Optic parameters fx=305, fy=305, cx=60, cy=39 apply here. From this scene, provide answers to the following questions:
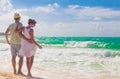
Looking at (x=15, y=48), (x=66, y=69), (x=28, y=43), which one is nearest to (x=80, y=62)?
(x=66, y=69)

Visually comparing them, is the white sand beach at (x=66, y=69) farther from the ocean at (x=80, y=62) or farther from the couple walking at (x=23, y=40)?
the couple walking at (x=23, y=40)

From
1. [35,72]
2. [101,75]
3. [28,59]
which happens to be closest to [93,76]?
[101,75]

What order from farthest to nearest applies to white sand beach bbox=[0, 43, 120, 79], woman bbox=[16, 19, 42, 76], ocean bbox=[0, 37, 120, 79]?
ocean bbox=[0, 37, 120, 79]
white sand beach bbox=[0, 43, 120, 79]
woman bbox=[16, 19, 42, 76]

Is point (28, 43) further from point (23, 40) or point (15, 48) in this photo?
point (15, 48)

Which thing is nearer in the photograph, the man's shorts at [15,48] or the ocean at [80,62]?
the man's shorts at [15,48]

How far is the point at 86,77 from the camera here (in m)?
9.23

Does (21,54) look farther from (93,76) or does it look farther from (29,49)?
(93,76)

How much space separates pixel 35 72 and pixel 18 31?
2.10m

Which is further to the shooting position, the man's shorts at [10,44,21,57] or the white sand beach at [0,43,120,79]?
the white sand beach at [0,43,120,79]

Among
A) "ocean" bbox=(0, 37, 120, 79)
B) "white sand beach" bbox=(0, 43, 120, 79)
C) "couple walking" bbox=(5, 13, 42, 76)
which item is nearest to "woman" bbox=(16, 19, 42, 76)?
"couple walking" bbox=(5, 13, 42, 76)

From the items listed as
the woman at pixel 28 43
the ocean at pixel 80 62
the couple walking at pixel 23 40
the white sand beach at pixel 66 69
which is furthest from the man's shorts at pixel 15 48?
the ocean at pixel 80 62

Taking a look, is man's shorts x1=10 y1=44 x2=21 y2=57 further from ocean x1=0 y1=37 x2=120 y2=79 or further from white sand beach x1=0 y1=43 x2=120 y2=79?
ocean x1=0 y1=37 x2=120 y2=79

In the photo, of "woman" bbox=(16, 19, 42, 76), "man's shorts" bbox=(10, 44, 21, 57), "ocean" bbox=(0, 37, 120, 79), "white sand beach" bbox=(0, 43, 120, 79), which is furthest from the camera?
"ocean" bbox=(0, 37, 120, 79)

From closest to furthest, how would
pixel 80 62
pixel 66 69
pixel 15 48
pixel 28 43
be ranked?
pixel 28 43
pixel 15 48
pixel 66 69
pixel 80 62
